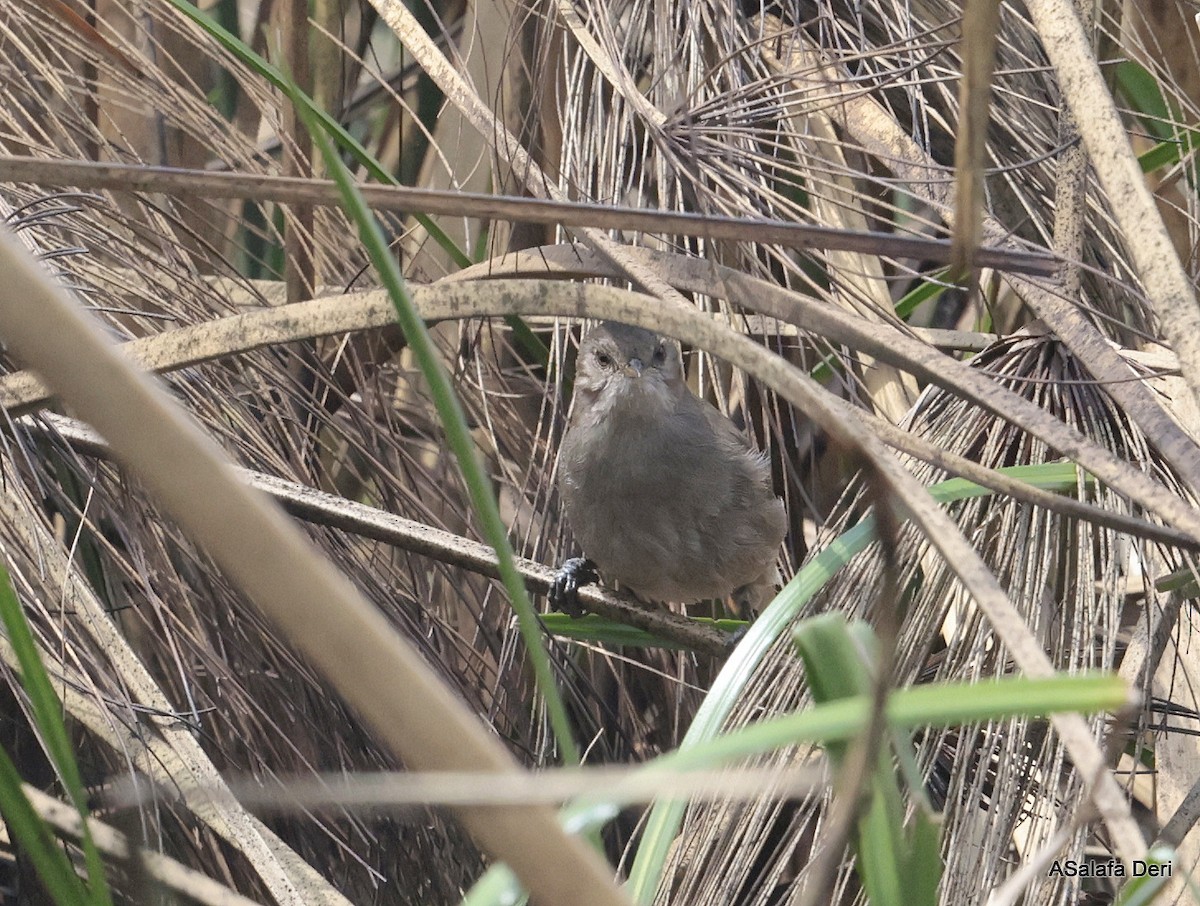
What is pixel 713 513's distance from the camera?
3.10 m

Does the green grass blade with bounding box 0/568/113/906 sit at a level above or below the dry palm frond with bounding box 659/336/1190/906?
above

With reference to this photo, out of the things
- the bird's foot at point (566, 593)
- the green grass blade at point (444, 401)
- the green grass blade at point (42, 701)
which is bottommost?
the bird's foot at point (566, 593)

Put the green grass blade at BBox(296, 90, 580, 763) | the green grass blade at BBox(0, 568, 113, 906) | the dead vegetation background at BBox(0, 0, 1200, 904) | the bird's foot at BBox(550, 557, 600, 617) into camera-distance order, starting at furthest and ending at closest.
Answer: the bird's foot at BBox(550, 557, 600, 617)
the dead vegetation background at BBox(0, 0, 1200, 904)
the green grass blade at BBox(0, 568, 113, 906)
the green grass blade at BBox(296, 90, 580, 763)

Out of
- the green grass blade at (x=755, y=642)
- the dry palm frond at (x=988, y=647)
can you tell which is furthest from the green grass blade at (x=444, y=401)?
the dry palm frond at (x=988, y=647)

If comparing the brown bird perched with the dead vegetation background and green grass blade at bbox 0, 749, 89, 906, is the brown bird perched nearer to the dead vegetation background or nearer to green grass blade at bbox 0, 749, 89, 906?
the dead vegetation background

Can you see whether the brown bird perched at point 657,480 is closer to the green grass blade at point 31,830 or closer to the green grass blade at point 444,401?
the green grass blade at point 31,830

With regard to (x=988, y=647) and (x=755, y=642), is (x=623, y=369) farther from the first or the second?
(x=755, y=642)

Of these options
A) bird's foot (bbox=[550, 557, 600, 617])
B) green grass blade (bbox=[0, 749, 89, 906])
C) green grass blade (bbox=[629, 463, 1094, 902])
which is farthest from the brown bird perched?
green grass blade (bbox=[0, 749, 89, 906])

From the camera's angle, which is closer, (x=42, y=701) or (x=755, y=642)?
(x=42, y=701)

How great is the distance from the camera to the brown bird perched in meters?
3.00

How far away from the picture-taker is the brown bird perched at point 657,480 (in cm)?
300

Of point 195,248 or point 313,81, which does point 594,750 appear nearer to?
point 195,248

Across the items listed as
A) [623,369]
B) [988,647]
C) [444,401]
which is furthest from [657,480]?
[444,401]

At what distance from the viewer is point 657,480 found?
3.06m
